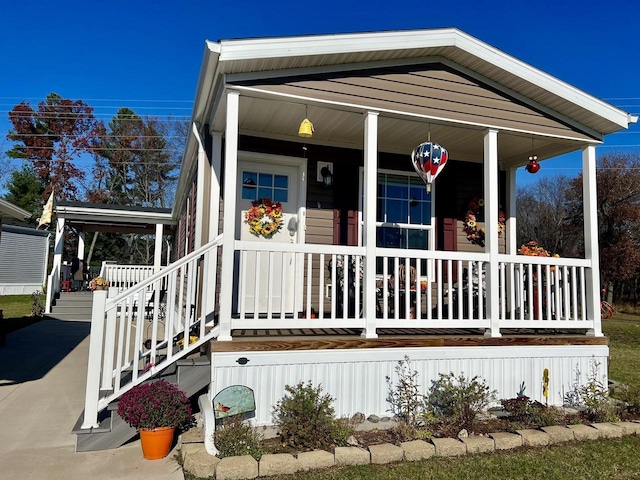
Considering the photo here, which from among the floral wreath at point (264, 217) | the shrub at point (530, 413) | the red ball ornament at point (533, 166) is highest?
the red ball ornament at point (533, 166)

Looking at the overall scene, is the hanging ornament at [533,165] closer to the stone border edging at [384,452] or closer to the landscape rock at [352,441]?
the stone border edging at [384,452]

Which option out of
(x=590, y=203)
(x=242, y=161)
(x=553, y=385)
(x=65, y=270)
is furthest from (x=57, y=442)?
(x=65, y=270)

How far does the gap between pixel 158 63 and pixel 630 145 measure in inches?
915

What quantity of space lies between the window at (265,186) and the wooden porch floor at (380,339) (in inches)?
76.3

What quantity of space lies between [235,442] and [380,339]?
163cm

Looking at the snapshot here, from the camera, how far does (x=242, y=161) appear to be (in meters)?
5.72

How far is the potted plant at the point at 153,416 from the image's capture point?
3.23m

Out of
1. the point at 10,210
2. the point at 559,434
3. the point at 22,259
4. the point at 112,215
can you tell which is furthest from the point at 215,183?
the point at 22,259

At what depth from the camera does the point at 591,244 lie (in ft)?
17.2

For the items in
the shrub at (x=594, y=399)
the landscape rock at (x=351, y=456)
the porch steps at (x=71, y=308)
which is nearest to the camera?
the landscape rock at (x=351, y=456)

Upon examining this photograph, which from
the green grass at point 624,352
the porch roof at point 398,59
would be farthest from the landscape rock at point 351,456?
the green grass at point 624,352

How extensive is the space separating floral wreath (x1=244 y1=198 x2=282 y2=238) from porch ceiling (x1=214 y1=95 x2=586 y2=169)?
34.3 inches

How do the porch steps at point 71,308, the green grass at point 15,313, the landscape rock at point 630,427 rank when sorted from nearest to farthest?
the landscape rock at point 630,427 → the green grass at point 15,313 → the porch steps at point 71,308

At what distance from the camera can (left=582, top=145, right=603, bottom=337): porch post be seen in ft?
16.5
